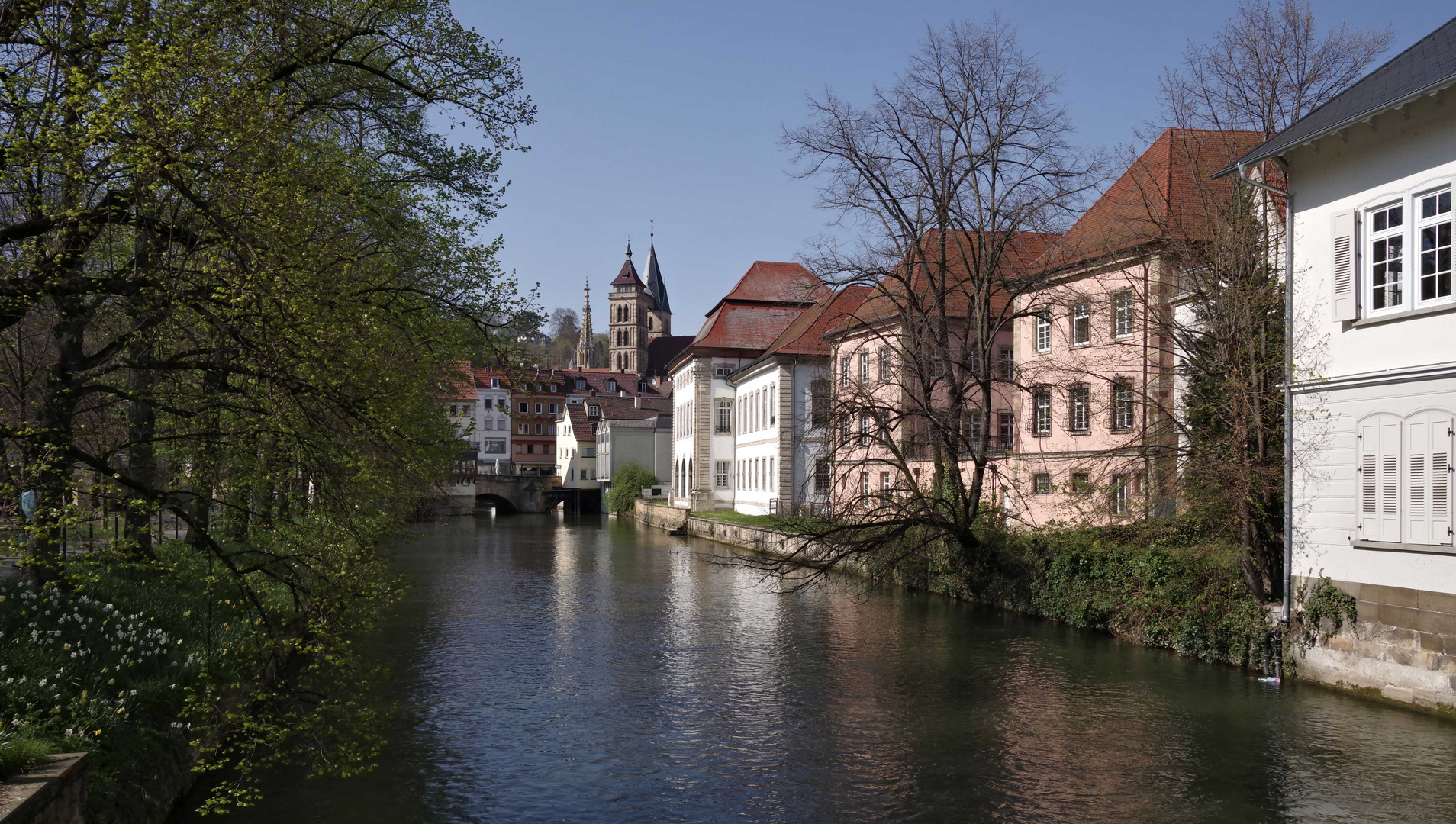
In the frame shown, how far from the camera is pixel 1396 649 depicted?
13211 mm

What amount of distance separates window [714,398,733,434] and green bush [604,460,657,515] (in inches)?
612

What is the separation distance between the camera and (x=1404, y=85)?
13086 millimetres

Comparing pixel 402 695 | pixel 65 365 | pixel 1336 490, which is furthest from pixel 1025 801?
pixel 65 365

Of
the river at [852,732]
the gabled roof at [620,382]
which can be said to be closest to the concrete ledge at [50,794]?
the river at [852,732]

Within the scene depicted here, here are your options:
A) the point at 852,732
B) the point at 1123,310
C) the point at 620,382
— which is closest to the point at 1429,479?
the point at 852,732

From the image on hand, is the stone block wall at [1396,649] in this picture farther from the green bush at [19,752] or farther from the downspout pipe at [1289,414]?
the green bush at [19,752]

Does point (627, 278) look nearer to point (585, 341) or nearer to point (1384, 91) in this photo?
point (585, 341)

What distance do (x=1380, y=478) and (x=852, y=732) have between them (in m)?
7.04

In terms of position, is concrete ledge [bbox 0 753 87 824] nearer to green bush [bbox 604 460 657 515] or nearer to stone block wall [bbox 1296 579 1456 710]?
stone block wall [bbox 1296 579 1456 710]

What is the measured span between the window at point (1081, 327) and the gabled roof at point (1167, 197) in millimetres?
1079

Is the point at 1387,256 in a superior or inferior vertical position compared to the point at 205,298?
superior

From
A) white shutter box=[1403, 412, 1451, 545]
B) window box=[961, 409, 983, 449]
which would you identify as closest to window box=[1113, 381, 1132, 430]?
window box=[961, 409, 983, 449]

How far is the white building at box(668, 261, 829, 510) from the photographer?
52781 mm

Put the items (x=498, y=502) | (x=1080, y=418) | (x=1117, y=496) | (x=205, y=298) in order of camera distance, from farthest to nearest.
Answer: (x=498, y=502)
(x=1080, y=418)
(x=1117, y=496)
(x=205, y=298)
